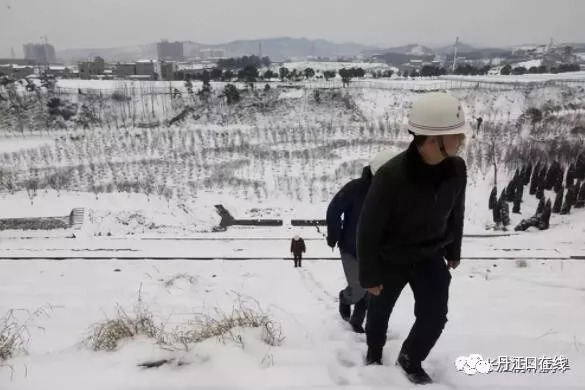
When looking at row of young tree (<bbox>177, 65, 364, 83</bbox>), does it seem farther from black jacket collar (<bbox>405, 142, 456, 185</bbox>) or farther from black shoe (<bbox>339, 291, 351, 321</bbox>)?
black jacket collar (<bbox>405, 142, 456, 185</bbox>)

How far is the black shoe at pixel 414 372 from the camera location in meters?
2.33

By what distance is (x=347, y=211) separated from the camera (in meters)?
3.16

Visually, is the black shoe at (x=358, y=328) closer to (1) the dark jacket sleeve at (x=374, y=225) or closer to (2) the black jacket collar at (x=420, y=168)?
(1) the dark jacket sleeve at (x=374, y=225)

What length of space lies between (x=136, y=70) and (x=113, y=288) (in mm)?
66174

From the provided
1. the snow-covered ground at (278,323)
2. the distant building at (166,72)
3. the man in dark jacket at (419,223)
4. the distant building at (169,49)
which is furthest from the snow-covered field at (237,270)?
the distant building at (169,49)

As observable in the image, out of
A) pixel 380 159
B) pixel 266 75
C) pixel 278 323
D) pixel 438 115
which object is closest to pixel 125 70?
pixel 266 75

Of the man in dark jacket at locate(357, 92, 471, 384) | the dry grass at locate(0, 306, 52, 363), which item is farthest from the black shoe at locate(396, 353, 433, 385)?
the dry grass at locate(0, 306, 52, 363)

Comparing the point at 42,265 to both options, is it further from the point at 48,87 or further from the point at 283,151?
the point at 48,87

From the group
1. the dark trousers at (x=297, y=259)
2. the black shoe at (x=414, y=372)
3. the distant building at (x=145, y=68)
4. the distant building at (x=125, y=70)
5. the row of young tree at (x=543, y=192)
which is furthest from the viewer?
the distant building at (x=145, y=68)

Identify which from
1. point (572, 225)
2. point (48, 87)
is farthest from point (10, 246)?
point (48, 87)

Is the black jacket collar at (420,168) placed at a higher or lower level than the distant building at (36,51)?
lower

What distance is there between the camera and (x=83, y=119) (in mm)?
39312

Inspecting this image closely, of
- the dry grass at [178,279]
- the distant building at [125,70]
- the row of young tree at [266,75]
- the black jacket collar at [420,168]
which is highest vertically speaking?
the distant building at [125,70]

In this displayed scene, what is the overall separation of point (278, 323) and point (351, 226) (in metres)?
1.02
